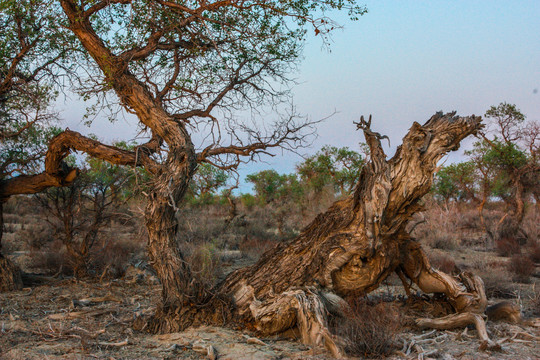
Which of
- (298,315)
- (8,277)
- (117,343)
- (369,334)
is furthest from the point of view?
(8,277)

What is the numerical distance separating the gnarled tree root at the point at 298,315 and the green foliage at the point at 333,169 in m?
14.4

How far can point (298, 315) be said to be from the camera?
5289 mm

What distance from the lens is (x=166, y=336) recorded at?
18.0 ft

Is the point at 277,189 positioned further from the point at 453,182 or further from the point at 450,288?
the point at 450,288

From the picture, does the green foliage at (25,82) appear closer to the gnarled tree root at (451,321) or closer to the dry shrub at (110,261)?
the dry shrub at (110,261)

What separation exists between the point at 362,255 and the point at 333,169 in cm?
1632

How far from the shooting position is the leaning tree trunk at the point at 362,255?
547 centimetres

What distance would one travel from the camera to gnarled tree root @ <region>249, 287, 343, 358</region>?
503 centimetres

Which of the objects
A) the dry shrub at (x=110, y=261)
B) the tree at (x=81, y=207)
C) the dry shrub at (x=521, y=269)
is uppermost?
the tree at (x=81, y=207)

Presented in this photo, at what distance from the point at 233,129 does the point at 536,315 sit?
17.9 ft

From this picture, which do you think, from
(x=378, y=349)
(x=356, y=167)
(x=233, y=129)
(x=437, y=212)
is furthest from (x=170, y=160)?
(x=437, y=212)

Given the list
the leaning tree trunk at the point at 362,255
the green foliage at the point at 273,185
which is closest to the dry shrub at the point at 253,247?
the leaning tree trunk at the point at 362,255

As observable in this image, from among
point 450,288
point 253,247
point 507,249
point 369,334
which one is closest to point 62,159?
point 369,334

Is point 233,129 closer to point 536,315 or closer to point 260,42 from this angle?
point 260,42
